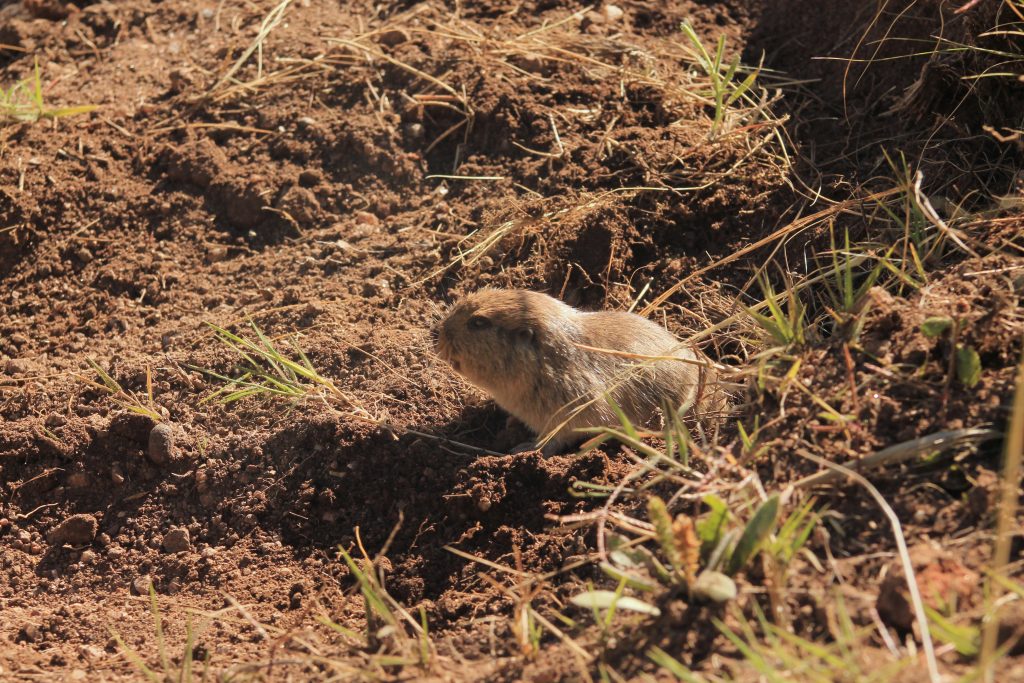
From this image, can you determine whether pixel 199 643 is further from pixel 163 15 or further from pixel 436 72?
pixel 163 15

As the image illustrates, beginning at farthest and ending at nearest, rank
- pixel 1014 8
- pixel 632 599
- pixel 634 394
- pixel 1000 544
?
pixel 634 394
pixel 1014 8
pixel 632 599
pixel 1000 544

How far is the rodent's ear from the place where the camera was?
415cm

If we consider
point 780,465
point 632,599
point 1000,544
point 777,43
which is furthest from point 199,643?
point 777,43

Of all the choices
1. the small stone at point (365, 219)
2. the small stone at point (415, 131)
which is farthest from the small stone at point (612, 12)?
the small stone at point (365, 219)

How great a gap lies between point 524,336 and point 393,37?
2.34m

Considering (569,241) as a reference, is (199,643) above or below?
below

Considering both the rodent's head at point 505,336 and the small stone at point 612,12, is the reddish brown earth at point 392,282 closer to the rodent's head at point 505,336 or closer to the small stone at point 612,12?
the small stone at point 612,12

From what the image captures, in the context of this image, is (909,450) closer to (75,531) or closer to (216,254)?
(75,531)

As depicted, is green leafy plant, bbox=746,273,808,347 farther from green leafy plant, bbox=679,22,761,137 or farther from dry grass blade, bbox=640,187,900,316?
green leafy plant, bbox=679,22,761,137

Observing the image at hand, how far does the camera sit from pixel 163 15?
5965 millimetres

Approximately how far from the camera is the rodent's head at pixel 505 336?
13.6ft

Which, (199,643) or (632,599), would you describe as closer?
(632,599)

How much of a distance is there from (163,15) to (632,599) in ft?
16.9

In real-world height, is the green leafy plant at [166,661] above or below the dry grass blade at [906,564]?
below
